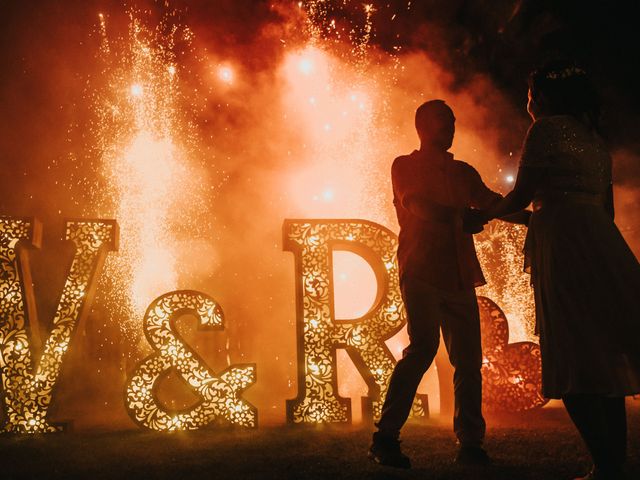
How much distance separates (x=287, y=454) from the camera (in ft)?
11.3

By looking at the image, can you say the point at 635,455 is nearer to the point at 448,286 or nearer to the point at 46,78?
the point at 448,286

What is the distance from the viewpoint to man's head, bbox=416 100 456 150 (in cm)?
356

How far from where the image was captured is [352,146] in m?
9.60

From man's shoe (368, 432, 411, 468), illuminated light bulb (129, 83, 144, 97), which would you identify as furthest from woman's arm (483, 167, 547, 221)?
illuminated light bulb (129, 83, 144, 97)

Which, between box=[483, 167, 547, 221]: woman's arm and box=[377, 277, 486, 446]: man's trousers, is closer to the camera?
box=[483, 167, 547, 221]: woman's arm

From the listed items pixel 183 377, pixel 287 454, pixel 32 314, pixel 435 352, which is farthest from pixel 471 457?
pixel 32 314

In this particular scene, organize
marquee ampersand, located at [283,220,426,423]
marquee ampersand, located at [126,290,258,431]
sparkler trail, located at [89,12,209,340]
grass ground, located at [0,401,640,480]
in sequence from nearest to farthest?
grass ground, located at [0,401,640,480] → marquee ampersand, located at [126,290,258,431] → marquee ampersand, located at [283,220,426,423] → sparkler trail, located at [89,12,209,340]

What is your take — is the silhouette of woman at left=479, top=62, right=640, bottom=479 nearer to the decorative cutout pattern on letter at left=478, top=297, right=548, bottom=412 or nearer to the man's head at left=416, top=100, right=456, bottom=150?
the man's head at left=416, top=100, right=456, bottom=150

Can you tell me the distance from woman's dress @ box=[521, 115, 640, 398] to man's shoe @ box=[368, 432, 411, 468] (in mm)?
865

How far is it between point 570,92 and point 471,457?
82.2 inches

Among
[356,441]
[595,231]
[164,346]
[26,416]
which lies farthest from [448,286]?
[26,416]

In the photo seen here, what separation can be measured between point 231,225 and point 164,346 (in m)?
4.83

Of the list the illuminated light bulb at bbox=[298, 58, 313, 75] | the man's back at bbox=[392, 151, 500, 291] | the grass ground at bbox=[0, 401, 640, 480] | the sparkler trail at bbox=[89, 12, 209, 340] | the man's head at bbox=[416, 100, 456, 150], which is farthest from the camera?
the illuminated light bulb at bbox=[298, 58, 313, 75]

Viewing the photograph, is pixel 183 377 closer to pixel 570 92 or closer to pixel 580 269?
pixel 580 269
